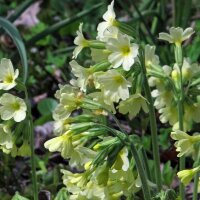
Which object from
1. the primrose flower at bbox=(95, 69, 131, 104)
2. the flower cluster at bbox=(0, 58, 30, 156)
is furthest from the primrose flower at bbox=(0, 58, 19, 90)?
the primrose flower at bbox=(95, 69, 131, 104)

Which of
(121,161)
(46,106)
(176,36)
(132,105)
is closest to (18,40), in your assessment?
(46,106)

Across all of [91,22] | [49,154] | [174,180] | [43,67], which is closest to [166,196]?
[174,180]

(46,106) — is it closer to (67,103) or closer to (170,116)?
(170,116)

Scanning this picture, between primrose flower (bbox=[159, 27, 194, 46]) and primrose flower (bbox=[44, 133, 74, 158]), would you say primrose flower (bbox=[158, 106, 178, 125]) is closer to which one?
primrose flower (bbox=[159, 27, 194, 46])

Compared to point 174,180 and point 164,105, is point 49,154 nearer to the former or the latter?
point 174,180

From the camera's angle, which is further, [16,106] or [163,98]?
[163,98]

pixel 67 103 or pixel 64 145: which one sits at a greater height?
pixel 67 103

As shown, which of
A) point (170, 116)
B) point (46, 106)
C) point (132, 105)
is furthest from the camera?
point (46, 106)
